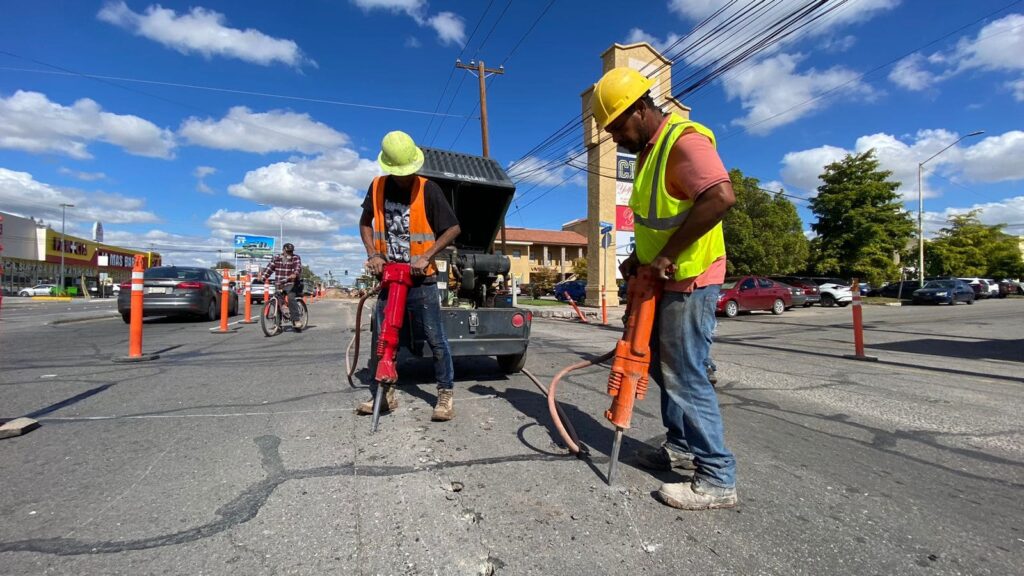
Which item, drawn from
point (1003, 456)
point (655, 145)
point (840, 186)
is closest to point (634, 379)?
point (655, 145)

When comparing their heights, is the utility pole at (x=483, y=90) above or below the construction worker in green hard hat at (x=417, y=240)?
above

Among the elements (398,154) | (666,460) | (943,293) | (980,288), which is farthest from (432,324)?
(980,288)

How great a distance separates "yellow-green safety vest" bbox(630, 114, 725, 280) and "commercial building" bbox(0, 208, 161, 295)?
5062 centimetres

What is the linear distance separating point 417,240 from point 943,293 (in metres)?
34.5

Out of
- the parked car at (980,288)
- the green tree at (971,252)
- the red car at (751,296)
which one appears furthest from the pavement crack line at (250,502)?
the green tree at (971,252)

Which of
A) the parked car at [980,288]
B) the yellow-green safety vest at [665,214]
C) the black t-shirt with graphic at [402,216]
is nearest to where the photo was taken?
the yellow-green safety vest at [665,214]

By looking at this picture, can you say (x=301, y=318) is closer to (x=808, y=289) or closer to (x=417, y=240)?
(x=417, y=240)

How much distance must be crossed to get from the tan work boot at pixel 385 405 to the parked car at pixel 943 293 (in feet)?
113

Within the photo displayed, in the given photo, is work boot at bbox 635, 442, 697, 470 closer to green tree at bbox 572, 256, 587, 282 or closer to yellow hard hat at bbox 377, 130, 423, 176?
yellow hard hat at bbox 377, 130, 423, 176

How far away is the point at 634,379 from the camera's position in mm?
2459

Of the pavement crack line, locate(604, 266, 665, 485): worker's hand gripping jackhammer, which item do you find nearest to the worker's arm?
locate(604, 266, 665, 485): worker's hand gripping jackhammer

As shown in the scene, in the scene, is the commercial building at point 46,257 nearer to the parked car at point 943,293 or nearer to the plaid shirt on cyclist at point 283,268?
the plaid shirt on cyclist at point 283,268

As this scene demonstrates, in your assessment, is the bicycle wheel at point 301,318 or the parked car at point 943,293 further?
the parked car at point 943,293

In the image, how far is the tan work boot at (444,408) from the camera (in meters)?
3.70
